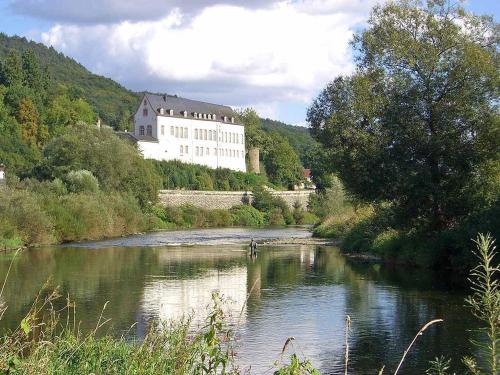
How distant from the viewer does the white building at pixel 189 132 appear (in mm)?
99000

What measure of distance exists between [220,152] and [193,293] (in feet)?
279

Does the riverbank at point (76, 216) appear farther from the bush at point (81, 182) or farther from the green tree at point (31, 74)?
the green tree at point (31, 74)

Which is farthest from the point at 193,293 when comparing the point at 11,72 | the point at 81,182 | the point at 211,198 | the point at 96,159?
the point at 11,72

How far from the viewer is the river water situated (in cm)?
1652

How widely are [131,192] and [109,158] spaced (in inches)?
149

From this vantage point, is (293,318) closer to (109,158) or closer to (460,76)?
(460,76)

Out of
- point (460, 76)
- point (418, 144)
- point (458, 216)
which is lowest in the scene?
point (458, 216)

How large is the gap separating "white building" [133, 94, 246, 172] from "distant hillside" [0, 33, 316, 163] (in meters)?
25.6

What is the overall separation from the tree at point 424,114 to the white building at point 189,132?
208 feet

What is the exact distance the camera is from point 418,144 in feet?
107

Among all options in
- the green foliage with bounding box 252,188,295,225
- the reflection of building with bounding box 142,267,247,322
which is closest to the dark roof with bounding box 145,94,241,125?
the green foliage with bounding box 252,188,295,225

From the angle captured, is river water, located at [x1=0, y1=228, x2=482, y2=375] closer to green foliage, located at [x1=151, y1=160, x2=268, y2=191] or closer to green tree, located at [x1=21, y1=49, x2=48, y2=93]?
green foliage, located at [x1=151, y1=160, x2=268, y2=191]

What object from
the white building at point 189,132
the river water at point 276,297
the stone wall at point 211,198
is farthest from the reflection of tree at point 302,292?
the white building at point 189,132

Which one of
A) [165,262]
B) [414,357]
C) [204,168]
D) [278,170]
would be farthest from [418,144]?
[278,170]
